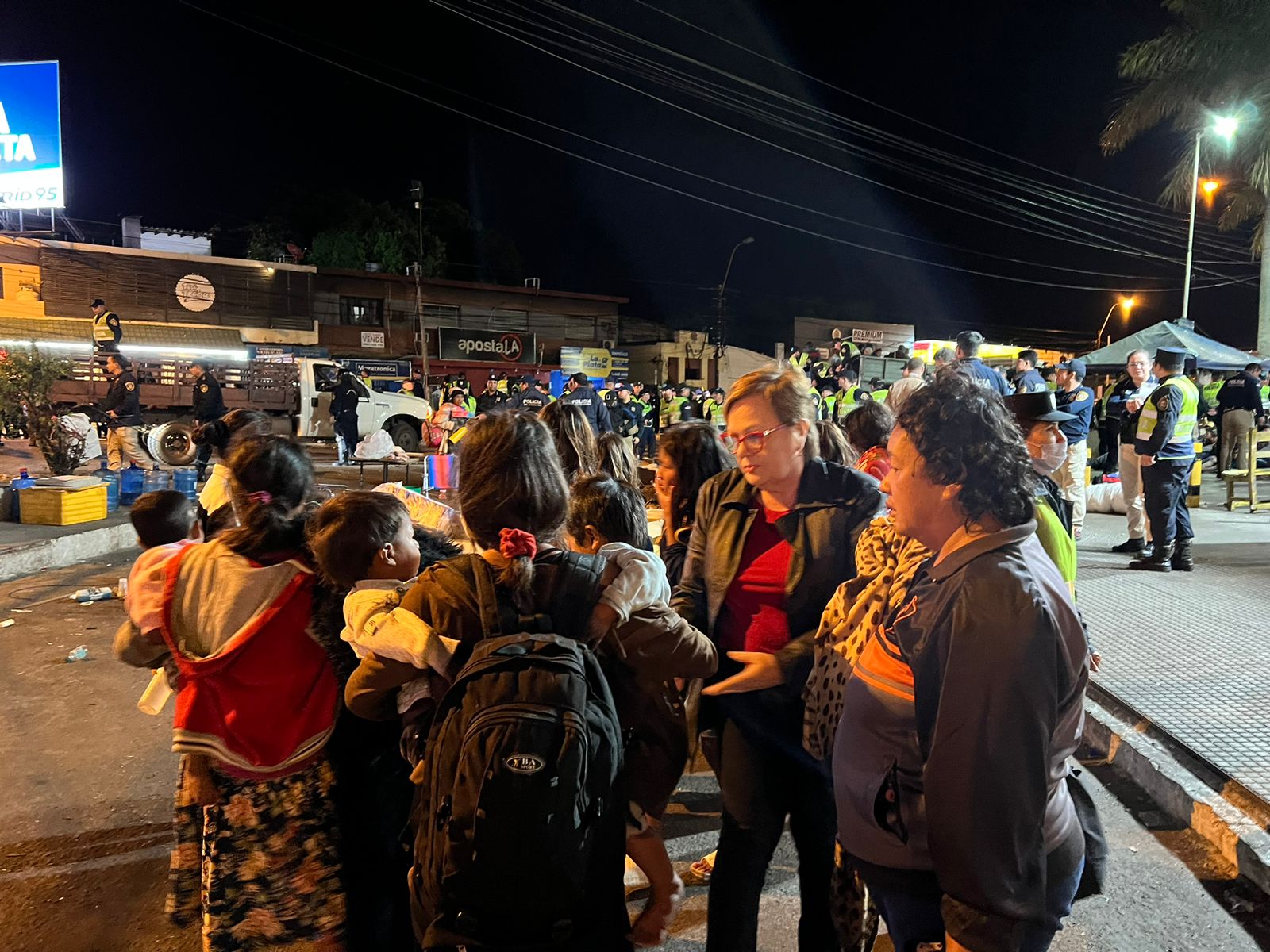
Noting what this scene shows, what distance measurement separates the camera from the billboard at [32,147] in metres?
23.1

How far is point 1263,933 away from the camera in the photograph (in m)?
2.77

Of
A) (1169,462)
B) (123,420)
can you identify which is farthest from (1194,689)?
(123,420)

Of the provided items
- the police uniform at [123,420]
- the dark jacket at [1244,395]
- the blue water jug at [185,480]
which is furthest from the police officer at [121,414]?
the dark jacket at [1244,395]

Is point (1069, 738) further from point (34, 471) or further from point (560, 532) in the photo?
point (34, 471)

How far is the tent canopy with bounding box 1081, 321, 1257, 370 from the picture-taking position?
15680 mm

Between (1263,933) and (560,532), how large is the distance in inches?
117

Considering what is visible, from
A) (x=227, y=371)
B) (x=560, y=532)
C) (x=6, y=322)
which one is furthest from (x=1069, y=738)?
(x=6, y=322)

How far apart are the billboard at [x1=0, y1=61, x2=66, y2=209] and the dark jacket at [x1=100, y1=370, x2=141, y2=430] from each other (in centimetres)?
1689

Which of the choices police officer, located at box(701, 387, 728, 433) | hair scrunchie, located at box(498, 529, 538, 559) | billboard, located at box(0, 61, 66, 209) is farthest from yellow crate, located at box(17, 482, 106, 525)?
billboard, located at box(0, 61, 66, 209)

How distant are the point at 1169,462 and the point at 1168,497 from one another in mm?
326

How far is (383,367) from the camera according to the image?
3183cm

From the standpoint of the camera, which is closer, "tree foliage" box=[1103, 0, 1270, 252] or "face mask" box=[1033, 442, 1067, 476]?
"face mask" box=[1033, 442, 1067, 476]

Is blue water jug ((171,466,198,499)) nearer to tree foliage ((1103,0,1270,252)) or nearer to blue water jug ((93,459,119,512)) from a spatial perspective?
blue water jug ((93,459,119,512))

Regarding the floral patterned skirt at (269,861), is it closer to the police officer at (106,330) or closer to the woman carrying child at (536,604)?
the woman carrying child at (536,604)
